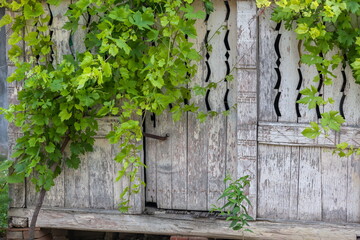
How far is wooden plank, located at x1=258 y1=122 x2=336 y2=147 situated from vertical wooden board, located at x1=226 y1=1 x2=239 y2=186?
25 cm

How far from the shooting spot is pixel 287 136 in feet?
16.5

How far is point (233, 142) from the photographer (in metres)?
5.24

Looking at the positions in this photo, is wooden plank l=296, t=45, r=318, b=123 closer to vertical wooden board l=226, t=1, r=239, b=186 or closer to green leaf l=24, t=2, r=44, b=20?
vertical wooden board l=226, t=1, r=239, b=186

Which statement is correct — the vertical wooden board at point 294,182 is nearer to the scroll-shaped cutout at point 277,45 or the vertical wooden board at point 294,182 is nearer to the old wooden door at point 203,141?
the old wooden door at point 203,141

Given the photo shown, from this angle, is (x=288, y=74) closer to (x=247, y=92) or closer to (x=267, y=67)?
(x=267, y=67)

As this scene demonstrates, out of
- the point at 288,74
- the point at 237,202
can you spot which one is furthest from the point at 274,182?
the point at 288,74

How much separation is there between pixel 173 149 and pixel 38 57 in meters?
1.37

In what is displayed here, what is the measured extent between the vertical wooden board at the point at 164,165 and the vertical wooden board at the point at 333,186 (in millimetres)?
1253

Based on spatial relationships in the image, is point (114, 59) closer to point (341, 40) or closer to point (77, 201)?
point (77, 201)

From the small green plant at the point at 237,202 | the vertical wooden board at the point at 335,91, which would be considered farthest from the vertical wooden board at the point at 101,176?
the vertical wooden board at the point at 335,91

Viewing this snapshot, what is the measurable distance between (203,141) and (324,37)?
1314 millimetres

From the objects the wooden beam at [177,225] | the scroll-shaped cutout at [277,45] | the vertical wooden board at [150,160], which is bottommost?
the wooden beam at [177,225]

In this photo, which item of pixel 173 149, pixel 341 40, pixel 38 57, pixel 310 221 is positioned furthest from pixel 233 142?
pixel 38 57

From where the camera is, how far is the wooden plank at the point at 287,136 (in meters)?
4.99
